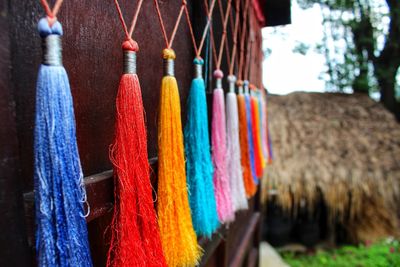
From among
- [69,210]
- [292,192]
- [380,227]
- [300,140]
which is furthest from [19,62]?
[380,227]

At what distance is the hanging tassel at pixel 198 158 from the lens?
0.75m

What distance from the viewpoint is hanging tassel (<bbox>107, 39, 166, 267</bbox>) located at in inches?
19.7

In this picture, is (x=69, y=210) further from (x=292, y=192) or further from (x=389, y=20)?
(x=389, y=20)

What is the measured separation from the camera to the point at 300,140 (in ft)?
14.9

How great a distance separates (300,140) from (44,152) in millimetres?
4478

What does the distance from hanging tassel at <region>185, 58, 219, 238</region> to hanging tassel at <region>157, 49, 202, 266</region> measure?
3.7 inches

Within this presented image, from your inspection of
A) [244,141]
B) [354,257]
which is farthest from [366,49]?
[244,141]

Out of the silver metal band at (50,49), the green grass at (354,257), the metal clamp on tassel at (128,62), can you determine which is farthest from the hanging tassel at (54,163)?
the green grass at (354,257)

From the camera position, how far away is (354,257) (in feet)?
14.5

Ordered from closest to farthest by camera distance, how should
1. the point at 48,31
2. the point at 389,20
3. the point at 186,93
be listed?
the point at 48,31 → the point at 186,93 → the point at 389,20

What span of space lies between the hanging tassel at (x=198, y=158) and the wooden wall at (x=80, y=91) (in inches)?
3.8

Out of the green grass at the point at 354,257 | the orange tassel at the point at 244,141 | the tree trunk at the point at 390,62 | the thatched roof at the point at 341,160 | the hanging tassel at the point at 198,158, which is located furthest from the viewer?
the tree trunk at the point at 390,62

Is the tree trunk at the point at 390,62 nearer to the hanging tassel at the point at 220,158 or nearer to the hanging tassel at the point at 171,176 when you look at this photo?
the hanging tassel at the point at 220,158

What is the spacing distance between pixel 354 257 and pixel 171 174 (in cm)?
471
